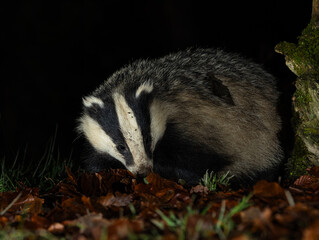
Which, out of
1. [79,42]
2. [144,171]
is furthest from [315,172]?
[79,42]

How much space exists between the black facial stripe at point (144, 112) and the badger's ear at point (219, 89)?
80 centimetres

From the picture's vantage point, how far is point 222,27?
9.08 meters

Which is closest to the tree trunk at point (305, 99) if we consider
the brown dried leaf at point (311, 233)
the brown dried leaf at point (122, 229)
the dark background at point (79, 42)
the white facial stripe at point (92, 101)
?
the white facial stripe at point (92, 101)

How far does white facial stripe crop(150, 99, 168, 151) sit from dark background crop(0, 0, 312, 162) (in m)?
4.56

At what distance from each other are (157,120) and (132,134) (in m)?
0.35

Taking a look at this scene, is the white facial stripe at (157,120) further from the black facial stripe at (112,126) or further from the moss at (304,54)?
the moss at (304,54)

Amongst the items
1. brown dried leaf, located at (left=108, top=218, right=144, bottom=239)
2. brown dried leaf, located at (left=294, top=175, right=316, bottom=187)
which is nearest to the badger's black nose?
brown dried leaf, located at (left=294, top=175, right=316, bottom=187)

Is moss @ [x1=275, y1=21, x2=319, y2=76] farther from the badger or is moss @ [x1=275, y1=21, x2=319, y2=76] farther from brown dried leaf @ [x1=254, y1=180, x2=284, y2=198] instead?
brown dried leaf @ [x1=254, y1=180, x2=284, y2=198]

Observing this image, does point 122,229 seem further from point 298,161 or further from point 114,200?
point 298,161

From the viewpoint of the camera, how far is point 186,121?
165 inches

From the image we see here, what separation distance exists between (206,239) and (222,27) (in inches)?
298

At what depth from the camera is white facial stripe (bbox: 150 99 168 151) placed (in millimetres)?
4062

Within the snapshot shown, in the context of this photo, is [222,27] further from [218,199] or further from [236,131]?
[218,199]

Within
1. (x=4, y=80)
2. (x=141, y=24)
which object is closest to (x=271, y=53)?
(x=141, y=24)
